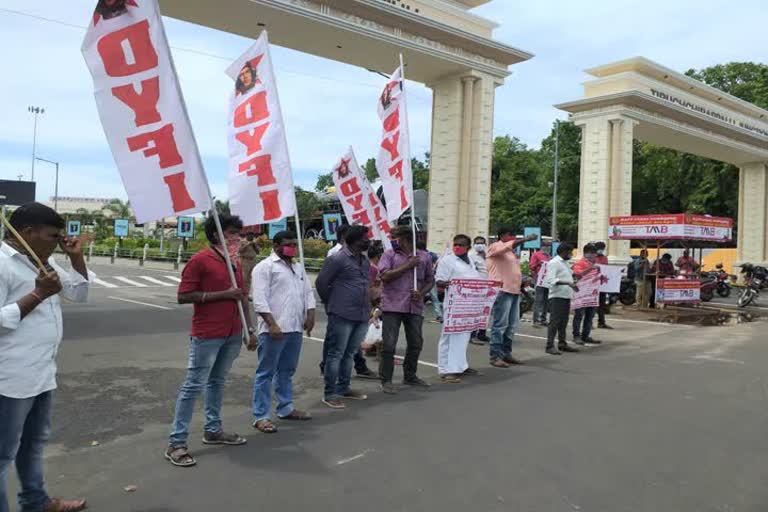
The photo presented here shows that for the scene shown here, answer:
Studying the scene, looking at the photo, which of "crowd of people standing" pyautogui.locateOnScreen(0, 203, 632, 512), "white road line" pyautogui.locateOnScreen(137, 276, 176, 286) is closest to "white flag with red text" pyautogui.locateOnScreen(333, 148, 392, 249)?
"crowd of people standing" pyautogui.locateOnScreen(0, 203, 632, 512)

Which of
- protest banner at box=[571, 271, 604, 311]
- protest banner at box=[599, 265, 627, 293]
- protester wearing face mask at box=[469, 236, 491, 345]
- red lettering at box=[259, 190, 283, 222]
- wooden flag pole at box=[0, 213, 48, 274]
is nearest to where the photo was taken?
wooden flag pole at box=[0, 213, 48, 274]

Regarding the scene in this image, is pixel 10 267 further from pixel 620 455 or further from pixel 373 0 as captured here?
pixel 373 0

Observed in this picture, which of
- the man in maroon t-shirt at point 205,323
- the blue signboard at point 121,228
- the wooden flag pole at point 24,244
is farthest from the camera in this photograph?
the blue signboard at point 121,228

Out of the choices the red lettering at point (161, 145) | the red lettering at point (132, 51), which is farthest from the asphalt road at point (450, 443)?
the red lettering at point (132, 51)

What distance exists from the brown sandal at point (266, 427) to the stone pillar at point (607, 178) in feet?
61.9

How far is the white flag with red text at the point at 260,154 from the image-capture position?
5215mm

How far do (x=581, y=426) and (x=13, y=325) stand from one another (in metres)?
4.27

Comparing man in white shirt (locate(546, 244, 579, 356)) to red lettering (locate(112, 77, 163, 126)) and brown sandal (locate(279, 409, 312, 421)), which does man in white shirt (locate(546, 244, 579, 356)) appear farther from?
red lettering (locate(112, 77, 163, 126))

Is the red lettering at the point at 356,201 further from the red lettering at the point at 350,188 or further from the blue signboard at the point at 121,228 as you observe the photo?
the blue signboard at the point at 121,228

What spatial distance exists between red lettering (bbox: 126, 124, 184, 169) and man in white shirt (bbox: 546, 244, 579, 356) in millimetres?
6091

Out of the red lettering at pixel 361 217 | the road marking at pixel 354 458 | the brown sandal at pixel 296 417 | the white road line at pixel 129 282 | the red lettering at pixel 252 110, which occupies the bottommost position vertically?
the road marking at pixel 354 458

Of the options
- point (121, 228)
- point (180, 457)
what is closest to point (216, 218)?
point (180, 457)

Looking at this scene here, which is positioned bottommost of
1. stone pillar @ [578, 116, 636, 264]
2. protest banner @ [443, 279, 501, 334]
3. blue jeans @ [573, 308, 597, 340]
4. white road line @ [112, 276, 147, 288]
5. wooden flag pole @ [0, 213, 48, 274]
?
white road line @ [112, 276, 147, 288]

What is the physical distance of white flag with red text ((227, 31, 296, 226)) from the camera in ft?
17.1
